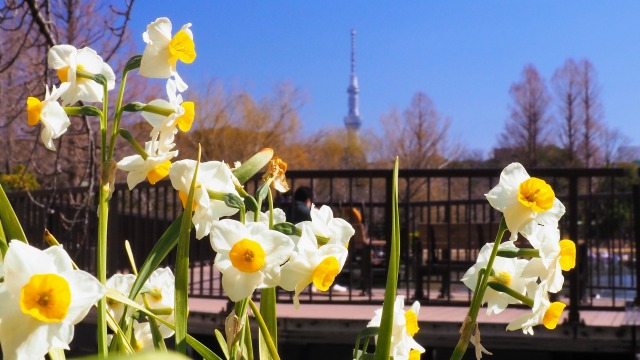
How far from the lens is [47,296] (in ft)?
2.94

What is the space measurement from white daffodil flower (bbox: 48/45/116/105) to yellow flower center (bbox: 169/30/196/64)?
0.13 metres

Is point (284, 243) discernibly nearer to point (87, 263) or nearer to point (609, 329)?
point (609, 329)

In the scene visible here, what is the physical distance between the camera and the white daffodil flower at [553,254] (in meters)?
1.22

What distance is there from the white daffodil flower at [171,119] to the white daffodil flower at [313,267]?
0.80 ft

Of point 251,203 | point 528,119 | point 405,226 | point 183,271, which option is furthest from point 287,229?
point 528,119

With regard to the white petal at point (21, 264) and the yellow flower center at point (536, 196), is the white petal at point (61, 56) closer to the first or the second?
the white petal at point (21, 264)

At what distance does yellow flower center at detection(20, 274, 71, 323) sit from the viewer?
2.90 feet

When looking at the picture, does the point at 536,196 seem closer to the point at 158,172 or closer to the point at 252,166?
the point at 252,166

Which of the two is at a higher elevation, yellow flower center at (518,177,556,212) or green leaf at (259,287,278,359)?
yellow flower center at (518,177,556,212)

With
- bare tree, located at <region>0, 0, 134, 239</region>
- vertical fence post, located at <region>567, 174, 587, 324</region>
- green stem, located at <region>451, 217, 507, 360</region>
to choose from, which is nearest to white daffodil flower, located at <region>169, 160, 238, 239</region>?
green stem, located at <region>451, 217, 507, 360</region>

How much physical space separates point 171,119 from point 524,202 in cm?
51

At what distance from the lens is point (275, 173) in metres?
1.34

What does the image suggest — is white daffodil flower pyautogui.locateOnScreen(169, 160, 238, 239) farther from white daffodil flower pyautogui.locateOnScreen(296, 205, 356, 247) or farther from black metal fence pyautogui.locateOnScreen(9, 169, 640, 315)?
black metal fence pyautogui.locateOnScreen(9, 169, 640, 315)

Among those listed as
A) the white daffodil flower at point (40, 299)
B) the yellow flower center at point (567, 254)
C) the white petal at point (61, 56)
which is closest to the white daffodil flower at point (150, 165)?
the white petal at point (61, 56)
